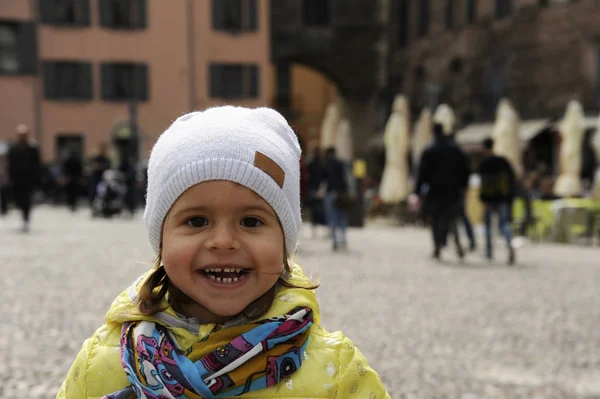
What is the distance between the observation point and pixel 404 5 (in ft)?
95.6

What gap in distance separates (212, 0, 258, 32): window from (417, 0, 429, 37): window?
21.0 feet

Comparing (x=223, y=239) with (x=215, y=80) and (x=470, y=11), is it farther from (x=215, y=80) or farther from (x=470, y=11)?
(x=215, y=80)

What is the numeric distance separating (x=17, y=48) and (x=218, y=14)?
7.52m

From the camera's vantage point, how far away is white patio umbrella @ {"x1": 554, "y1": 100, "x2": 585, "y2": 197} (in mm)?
13898

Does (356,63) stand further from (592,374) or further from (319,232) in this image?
(592,374)

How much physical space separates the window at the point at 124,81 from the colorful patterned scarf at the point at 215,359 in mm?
26103

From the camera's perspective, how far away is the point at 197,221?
5.02 ft

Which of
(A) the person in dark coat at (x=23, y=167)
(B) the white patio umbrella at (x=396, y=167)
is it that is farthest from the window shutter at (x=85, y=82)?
(A) the person in dark coat at (x=23, y=167)

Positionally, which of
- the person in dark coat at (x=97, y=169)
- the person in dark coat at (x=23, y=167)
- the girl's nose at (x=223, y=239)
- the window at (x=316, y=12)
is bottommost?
the person in dark coat at (x=97, y=169)

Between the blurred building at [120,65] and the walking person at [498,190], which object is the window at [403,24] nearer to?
the blurred building at [120,65]

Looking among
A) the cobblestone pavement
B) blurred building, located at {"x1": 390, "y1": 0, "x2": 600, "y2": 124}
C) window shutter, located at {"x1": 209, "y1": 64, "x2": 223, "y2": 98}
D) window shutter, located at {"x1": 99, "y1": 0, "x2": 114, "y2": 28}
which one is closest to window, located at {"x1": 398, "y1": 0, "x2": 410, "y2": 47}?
blurred building, located at {"x1": 390, "y1": 0, "x2": 600, "y2": 124}

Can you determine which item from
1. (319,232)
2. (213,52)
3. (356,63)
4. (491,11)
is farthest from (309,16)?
(319,232)

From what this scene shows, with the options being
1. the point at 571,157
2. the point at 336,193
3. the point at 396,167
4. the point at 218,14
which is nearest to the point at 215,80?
the point at 218,14

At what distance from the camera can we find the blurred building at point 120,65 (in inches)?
1015
